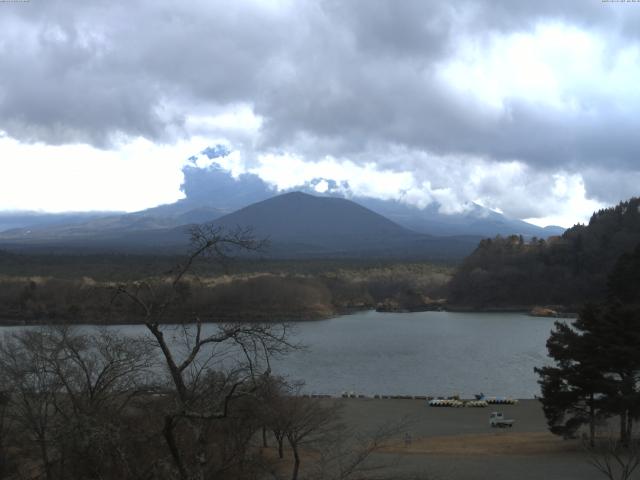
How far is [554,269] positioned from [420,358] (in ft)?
146

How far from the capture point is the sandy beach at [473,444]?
14891mm

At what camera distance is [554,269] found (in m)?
78.1

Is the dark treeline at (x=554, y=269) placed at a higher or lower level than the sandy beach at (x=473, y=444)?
higher

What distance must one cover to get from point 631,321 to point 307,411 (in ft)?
26.7

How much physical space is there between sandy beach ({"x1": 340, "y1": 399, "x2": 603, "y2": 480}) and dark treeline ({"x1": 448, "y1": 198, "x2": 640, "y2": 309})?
5058 cm

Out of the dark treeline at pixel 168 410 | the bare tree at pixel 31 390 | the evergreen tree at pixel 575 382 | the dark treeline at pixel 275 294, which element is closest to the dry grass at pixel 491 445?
the evergreen tree at pixel 575 382

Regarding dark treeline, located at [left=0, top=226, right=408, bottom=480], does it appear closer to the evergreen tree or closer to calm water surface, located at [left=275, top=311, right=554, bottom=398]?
the evergreen tree

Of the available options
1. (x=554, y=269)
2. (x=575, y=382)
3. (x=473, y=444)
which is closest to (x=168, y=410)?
(x=575, y=382)

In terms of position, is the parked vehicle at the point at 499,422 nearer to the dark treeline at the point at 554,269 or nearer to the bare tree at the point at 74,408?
the bare tree at the point at 74,408

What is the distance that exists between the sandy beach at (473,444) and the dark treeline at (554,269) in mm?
50578

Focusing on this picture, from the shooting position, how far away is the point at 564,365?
1681cm

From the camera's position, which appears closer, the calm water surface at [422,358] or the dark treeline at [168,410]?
the dark treeline at [168,410]

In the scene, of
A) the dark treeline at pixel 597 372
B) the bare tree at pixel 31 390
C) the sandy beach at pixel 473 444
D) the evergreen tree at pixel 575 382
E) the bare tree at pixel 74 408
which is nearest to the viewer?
the bare tree at pixel 74 408

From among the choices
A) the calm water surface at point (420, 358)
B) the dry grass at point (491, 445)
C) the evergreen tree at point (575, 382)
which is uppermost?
the evergreen tree at point (575, 382)
